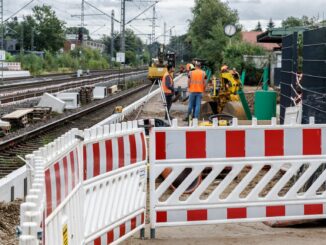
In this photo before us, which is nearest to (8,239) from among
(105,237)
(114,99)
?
(105,237)

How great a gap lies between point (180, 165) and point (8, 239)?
1751 mm

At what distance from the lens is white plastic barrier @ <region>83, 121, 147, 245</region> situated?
5695mm

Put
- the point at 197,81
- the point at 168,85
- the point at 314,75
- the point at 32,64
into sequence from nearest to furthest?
the point at 314,75 < the point at 197,81 < the point at 168,85 < the point at 32,64

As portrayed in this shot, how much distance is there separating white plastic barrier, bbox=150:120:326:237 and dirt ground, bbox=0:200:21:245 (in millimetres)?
1356

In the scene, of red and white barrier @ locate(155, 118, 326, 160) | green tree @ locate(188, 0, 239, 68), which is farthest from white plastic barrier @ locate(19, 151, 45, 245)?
green tree @ locate(188, 0, 239, 68)

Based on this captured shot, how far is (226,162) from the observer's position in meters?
6.68

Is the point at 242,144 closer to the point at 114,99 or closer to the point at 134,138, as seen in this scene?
the point at 134,138

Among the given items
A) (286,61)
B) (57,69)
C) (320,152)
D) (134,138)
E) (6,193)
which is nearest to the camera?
(134,138)

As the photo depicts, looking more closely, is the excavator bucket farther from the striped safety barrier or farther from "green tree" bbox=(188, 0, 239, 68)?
"green tree" bbox=(188, 0, 239, 68)

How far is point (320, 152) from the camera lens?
6945 mm

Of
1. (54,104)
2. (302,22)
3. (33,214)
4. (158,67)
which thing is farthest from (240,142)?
(302,22)

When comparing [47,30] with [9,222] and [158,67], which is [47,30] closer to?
[158,67]

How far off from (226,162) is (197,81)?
12.2 m

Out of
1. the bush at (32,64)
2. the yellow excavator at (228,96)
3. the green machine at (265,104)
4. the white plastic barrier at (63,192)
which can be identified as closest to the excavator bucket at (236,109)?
the yellow excavator at (228,96)
